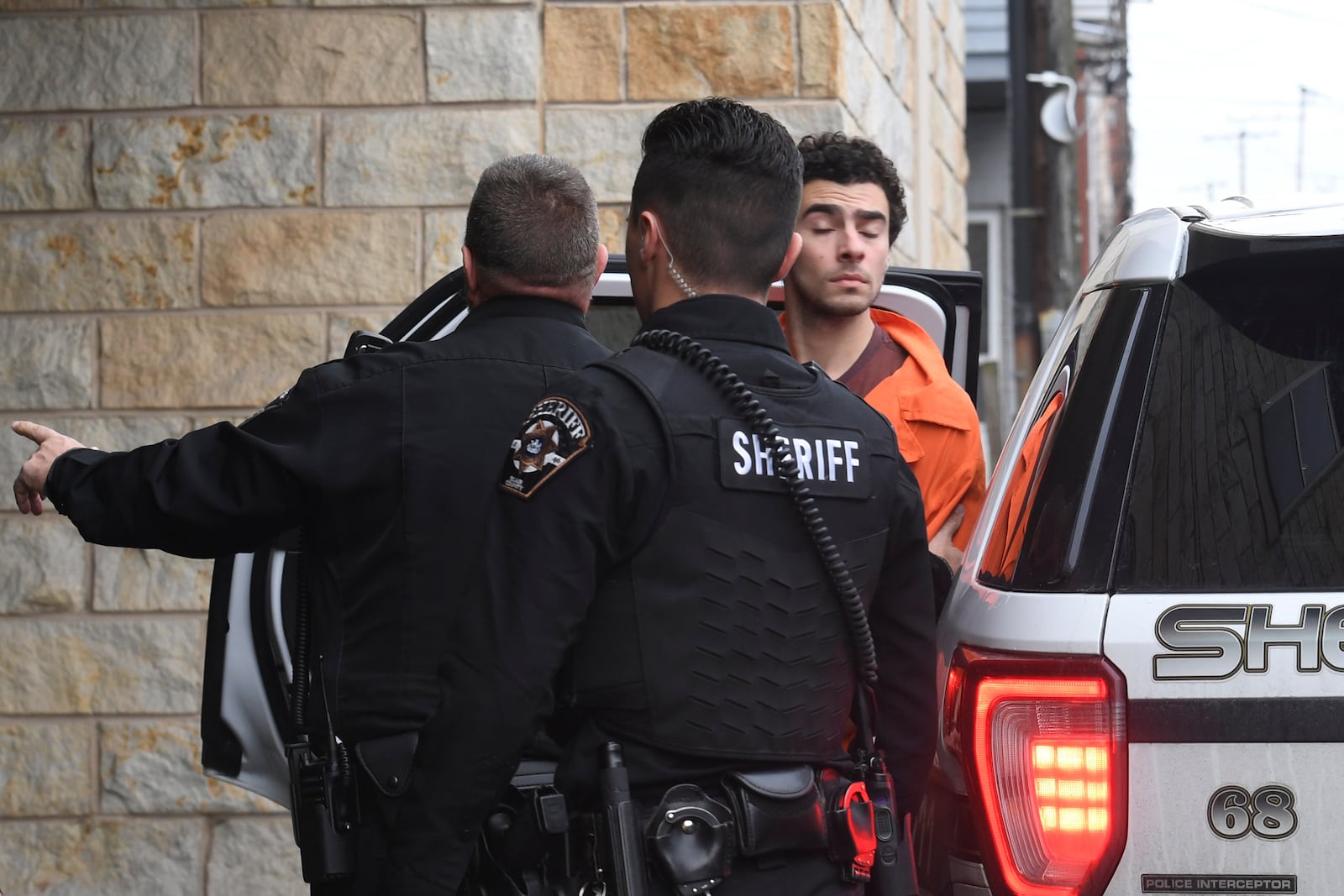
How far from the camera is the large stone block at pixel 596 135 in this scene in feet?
17.3

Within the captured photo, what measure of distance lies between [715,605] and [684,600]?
0.14 ft

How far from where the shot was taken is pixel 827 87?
17.3ft

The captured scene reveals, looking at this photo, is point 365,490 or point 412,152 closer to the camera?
point 365,490

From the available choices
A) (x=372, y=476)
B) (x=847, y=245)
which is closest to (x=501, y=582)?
(x=372, y=476)

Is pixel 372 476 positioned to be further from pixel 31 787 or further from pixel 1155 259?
pixel 31 787

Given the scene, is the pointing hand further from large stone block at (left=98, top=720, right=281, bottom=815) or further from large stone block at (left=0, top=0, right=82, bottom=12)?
large stone block at (left=0, top=0, right=82, bottom=12)

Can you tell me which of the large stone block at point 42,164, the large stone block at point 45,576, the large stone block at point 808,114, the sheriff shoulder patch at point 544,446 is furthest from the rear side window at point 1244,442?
the large stone block at point 42,164

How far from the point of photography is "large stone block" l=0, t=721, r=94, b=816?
5.06 metres

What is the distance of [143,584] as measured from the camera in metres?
5.10

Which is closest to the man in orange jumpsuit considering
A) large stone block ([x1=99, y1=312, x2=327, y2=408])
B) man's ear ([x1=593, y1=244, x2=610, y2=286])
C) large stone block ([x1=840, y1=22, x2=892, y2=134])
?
man's ear ([x1=593, y1=244, x2=610, y2=286])

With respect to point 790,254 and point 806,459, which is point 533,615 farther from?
point 790,254

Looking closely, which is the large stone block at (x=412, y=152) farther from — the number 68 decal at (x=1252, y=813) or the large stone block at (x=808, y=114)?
the number 68 decal at (x=1252, y=813)

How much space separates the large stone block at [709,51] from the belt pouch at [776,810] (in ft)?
11.7

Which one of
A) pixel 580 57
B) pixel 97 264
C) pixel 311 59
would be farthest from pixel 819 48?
pixel 97 264
